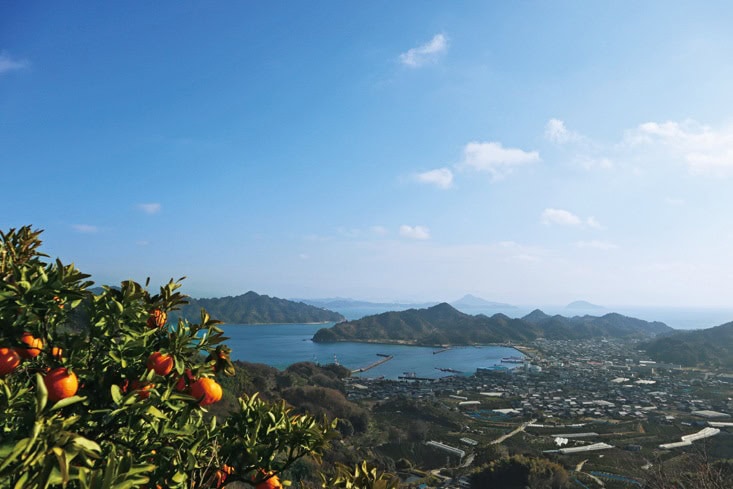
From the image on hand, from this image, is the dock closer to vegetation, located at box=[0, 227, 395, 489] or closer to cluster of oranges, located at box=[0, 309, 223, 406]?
vegetation, located at box=[0, 227, 395, 489]

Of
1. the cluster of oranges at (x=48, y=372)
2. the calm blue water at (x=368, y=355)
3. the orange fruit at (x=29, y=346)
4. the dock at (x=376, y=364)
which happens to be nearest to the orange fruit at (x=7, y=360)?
the cluster of oranges at (x=48, y=372)

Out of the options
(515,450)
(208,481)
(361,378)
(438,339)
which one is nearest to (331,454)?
(515,450)

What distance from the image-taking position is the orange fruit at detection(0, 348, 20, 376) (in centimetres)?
175

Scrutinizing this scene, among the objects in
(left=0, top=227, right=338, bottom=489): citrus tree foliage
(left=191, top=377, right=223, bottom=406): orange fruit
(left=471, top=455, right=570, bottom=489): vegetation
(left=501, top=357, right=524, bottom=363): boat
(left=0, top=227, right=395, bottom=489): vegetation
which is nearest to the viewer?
(left=0, top=227, right=395, bottom=489): vegetation

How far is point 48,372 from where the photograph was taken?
1.77 meters

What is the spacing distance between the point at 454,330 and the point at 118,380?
138 m

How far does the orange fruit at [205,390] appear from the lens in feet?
7.04

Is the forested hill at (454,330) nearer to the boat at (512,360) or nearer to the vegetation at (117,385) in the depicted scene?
the boat at (512,360)

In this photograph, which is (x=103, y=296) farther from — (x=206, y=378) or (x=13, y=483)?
(x=13, y=483)

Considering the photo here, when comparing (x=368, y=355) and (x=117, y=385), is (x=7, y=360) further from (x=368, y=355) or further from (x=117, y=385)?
(x=368, y=355)

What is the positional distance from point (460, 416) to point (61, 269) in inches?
1643

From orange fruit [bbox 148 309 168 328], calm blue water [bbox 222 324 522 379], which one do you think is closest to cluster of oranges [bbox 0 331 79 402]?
orange fruit [bbox 148 309 168 328]

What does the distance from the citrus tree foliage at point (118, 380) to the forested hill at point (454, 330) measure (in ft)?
387

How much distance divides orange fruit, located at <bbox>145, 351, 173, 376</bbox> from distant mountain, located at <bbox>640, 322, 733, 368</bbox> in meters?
99.0
